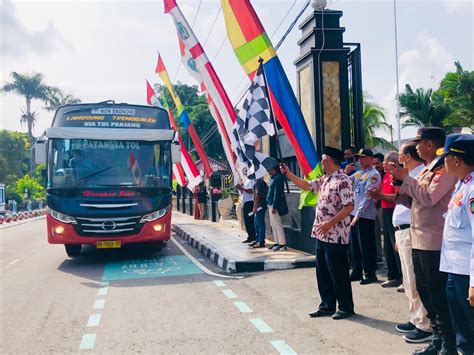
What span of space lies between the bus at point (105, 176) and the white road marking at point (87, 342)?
15.8 feet

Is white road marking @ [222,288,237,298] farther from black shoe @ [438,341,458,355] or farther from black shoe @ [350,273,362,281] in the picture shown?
black shoe @ [438,341,458,355]

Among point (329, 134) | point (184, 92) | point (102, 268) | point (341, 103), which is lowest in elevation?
point (102, 268)

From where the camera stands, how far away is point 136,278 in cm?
833

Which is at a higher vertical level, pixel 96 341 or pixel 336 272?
pixel 336 272

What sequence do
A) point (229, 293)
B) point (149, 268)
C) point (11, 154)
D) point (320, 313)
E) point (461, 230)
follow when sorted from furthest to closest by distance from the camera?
point (11, 154), point (149, 268), point (229, 293), point (320, 313), point (461, 230)

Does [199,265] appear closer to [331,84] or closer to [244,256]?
[244,256]

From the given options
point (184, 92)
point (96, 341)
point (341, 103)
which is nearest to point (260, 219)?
point (341, 103)

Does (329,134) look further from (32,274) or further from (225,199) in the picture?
(225,199)

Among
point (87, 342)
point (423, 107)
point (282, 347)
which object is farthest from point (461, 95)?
point (87, 342)

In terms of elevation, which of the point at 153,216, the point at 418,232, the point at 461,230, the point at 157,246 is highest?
the point at 461,230

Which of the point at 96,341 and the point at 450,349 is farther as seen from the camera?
the point at 96,341

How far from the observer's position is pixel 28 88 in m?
51.9

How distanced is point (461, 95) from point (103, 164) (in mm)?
14391

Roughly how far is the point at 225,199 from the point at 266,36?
11.3 metres
